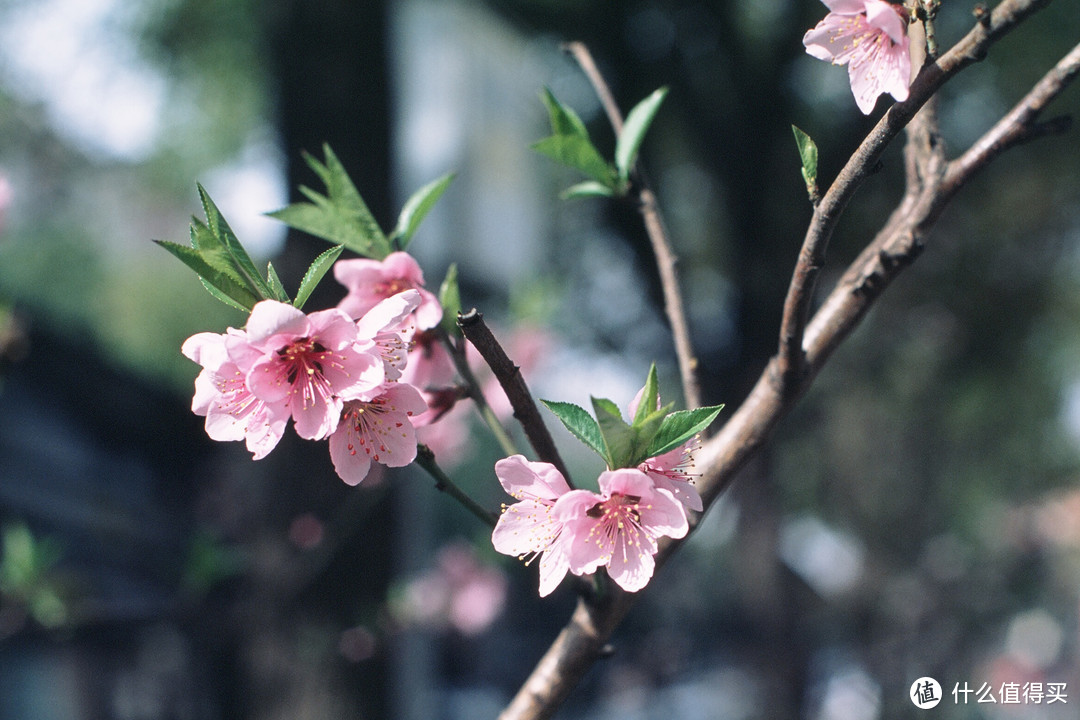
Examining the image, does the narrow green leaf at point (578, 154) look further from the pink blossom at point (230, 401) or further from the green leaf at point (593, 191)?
the pink blossom at point (230, 401)

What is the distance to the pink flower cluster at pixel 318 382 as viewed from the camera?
1.73 feet

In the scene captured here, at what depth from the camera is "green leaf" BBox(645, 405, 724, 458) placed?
1.67 feet

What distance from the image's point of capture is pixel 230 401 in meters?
0.58

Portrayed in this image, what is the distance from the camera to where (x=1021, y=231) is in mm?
4715

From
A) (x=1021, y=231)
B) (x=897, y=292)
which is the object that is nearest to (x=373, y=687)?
(x=897, y=292)

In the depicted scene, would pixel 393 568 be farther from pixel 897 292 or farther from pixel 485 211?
pixel 897 292

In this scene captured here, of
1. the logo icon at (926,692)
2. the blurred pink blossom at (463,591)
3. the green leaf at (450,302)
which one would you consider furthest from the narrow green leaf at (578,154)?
the blurred pink blossom at (463,591)

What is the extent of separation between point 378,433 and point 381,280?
16cm

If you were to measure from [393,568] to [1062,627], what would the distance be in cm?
666

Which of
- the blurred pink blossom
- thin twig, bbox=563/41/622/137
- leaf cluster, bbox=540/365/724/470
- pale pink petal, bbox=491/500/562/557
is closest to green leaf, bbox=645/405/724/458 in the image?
leaf cluster, bbox=540/365/724/470

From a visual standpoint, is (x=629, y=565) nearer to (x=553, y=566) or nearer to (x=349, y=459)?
(x=553, y=566)

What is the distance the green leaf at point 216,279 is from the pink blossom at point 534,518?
0.21 m

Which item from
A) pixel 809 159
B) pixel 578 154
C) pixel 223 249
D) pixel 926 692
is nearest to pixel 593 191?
pixel 578 154

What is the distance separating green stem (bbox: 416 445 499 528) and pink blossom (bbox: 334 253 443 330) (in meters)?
0.11
